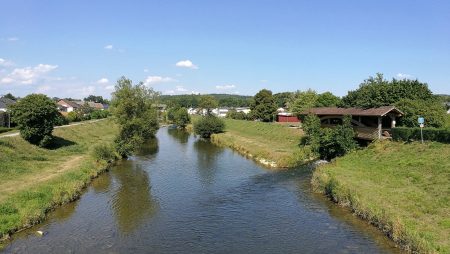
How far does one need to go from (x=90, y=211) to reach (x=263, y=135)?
1951 inches

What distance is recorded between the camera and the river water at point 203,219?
2084 cm

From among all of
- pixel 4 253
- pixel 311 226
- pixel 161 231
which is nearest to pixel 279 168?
pixel 311 226

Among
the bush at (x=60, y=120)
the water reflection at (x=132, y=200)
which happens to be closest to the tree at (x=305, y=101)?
the bush at (x=60, y=120)

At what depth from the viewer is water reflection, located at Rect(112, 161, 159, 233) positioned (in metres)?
25.7

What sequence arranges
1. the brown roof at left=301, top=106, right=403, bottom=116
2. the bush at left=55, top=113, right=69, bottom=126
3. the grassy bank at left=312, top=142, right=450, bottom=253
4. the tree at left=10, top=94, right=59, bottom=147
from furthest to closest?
the bush at left=55, top=113, right=69, bottom=126 < the tree at left=10, top=94, right=59, bottom=147 < the brown roof at left=301, top=106, right=403, bottom=116 < the grassy bank at left=312, top=142, right=450, bottom=253

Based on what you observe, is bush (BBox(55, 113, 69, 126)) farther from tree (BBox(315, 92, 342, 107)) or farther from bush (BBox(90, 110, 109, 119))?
tree (BBox(315, 92, 342, 107))

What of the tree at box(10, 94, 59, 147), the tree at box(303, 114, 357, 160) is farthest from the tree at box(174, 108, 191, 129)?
the tree at box(303, 114, 357, 160)

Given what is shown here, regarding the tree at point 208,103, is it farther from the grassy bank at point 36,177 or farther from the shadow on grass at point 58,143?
the grassy bank at point 36,177

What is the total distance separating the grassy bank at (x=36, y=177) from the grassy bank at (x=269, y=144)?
20.1m

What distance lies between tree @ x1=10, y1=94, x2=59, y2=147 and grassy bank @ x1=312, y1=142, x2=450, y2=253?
3344 cm

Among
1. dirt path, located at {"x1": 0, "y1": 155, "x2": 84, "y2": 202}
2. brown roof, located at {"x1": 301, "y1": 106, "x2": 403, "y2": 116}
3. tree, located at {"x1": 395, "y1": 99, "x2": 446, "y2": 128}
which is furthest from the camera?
tree, located at {"x1": 395, "y1": 99, "x2": 446, "y2": 128}

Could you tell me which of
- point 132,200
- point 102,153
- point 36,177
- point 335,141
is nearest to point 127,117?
point 102,153

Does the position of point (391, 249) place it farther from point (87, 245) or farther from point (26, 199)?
point (26, 199)

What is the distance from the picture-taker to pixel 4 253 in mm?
19703
